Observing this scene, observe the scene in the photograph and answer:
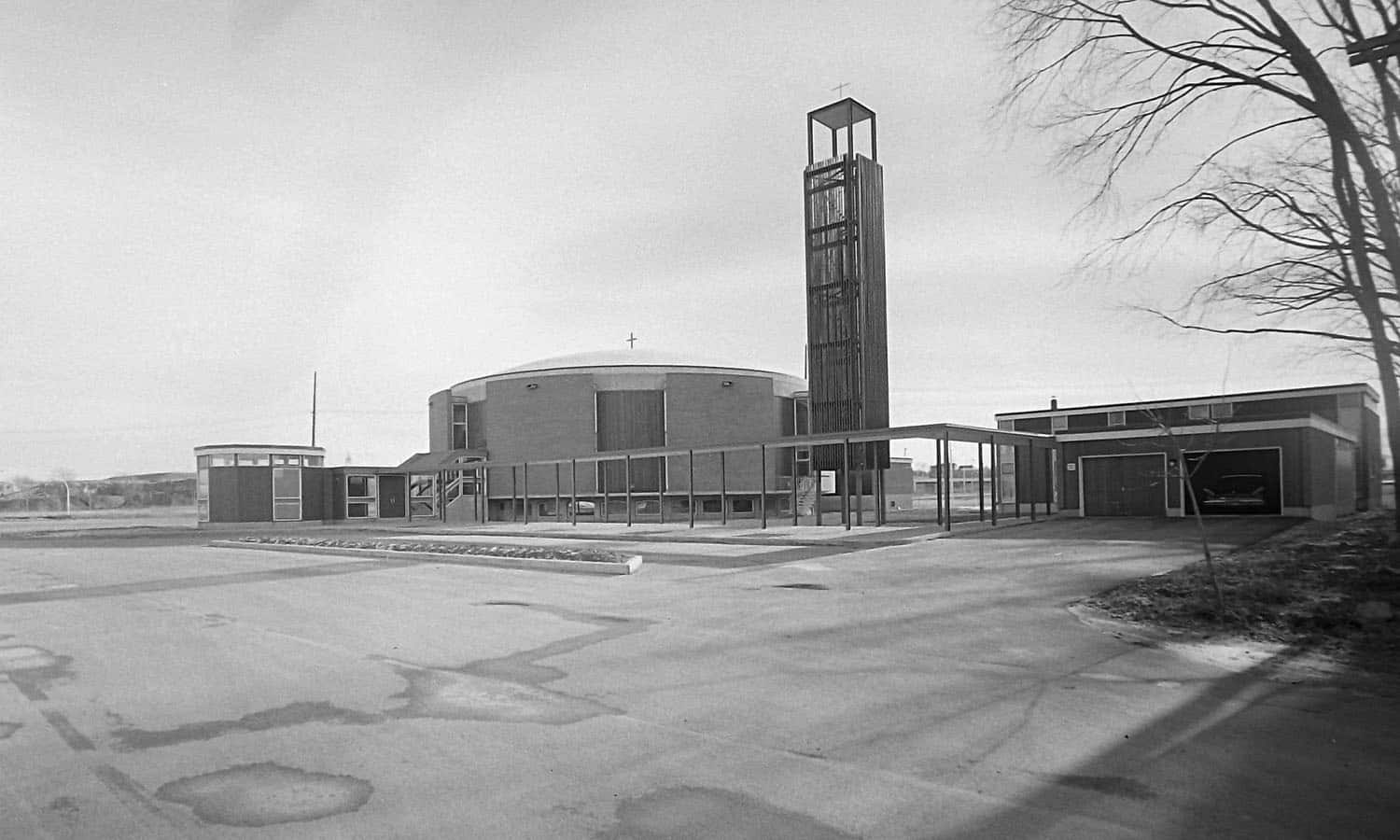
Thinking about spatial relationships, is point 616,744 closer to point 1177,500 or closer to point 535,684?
point 535,684

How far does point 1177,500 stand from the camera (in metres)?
34.1

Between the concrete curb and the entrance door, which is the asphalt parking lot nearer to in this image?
the concrete curb

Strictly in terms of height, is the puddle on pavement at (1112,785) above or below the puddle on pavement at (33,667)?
above

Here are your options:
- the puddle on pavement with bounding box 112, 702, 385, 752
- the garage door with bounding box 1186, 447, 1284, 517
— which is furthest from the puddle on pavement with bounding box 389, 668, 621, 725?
the garage door with bounding box 1186, 447, 1284, 517

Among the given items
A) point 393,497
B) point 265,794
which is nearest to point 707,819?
point 265,794

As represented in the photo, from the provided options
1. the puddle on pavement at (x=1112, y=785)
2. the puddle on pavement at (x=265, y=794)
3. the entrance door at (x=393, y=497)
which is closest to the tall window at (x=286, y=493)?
the entrance door at (x=393, y=497)

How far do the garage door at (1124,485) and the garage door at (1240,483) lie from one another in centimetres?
117

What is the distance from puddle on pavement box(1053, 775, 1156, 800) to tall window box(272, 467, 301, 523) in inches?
1979

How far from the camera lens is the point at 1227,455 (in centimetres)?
3412

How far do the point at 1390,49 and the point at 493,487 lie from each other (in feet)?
162

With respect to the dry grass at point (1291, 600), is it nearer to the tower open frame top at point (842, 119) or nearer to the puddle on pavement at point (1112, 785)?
the puddle on pavement at point (1112, 785)

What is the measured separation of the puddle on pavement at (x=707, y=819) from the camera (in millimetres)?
4633

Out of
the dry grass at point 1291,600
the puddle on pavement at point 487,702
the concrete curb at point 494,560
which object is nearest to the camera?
the puddle on pavement at point 487,702

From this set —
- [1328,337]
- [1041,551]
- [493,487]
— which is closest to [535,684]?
[1041,551]
